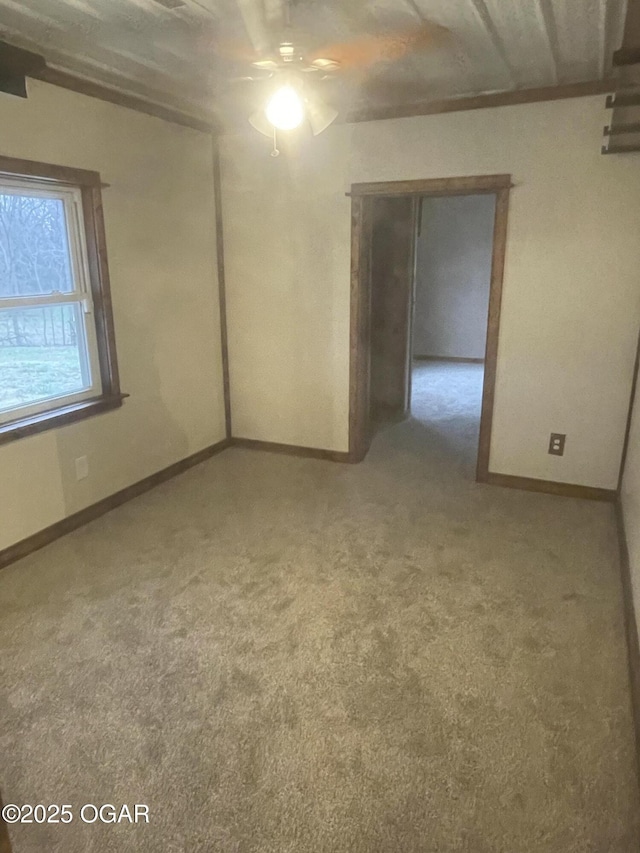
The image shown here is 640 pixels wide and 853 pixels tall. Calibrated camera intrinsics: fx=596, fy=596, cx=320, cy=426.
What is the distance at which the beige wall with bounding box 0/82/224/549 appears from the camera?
3006 millimetres

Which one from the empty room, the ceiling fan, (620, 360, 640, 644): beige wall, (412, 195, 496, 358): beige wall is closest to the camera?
the empty room

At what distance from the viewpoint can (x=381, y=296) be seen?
5363 millimetres

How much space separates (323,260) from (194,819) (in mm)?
3334

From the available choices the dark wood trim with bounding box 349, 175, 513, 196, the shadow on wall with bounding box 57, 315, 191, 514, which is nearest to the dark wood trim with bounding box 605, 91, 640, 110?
the dark wood trim with bounding box 349, 175, 513, 196

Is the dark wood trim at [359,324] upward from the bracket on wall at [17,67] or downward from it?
downward

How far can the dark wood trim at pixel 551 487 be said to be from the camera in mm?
3683

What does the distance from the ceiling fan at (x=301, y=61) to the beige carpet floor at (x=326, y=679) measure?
2.05 m

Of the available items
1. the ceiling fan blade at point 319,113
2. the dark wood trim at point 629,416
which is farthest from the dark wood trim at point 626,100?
the ceiling fan blade at point 319,113

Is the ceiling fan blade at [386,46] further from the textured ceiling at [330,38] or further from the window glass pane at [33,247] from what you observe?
the window glass pane at [33,247]

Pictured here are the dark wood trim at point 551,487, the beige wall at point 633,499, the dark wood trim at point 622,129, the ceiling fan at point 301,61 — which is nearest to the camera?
the ceiling fan at point 301,61

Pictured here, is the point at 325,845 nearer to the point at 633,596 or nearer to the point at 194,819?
the point at 194,819

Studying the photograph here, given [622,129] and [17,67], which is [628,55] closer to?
[622,129]

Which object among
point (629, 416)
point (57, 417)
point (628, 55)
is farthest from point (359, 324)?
point (628, 55)

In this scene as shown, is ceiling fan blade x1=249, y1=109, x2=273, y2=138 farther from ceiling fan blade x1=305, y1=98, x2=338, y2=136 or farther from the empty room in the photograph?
ceiling fan blade x1=305, y1=98, x2=338, y2=136
